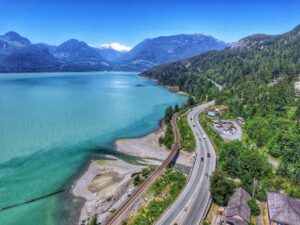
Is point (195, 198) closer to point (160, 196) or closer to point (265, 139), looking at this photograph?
point (160, 196)

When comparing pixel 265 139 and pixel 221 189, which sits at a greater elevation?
pixel 265 139

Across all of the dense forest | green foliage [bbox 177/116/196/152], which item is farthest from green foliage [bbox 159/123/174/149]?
the dense forest

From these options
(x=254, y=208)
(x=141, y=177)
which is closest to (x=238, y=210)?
(x=254, y=208)

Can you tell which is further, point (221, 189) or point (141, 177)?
point (141, 177)

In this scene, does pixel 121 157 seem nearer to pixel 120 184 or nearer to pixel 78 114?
pixel 120 184

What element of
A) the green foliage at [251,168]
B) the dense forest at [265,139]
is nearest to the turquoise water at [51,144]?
the dense forest at [265,139]

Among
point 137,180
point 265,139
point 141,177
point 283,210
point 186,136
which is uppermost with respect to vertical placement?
point 265,139

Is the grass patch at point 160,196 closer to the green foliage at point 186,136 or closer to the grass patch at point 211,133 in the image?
the green foliage at point 186,136
